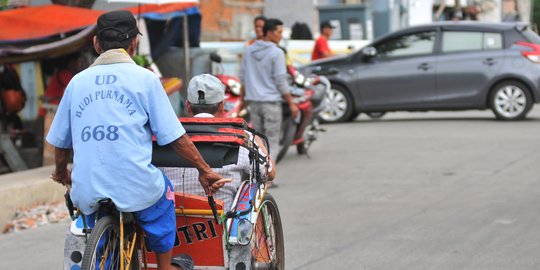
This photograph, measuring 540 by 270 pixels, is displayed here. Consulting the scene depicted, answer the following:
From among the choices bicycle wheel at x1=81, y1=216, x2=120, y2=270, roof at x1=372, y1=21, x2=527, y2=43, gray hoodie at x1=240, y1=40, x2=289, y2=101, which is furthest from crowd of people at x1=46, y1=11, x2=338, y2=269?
roof at x1=372, y1=21, x2=527, y2=43

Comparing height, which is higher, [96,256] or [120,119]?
[120,119]

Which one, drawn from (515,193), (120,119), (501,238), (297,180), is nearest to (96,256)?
(120,119)

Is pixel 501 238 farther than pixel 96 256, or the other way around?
pixel 501 238

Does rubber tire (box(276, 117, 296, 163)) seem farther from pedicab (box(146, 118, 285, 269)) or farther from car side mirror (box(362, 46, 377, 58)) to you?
pedicab (box(146, 118, 285, 269))

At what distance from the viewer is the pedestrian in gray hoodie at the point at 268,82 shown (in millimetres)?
11516

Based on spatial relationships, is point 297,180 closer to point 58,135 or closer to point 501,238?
point 501,238

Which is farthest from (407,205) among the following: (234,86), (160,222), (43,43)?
(160,222)

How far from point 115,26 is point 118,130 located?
1.64ft

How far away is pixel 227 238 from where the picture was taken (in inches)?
218

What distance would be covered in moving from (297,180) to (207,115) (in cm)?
573

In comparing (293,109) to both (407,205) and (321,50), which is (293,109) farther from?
(321,50)

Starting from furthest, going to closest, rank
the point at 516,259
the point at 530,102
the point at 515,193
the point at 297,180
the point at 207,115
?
1. the point at 530,102
2. the point at 297,180
3. the point at 515,193
4. the point at 516,259
5. the point at 207,115

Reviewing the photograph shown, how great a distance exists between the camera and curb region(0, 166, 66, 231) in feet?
31.0

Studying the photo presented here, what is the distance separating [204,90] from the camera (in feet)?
20.8
